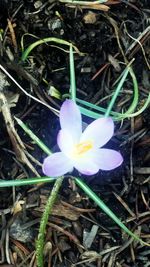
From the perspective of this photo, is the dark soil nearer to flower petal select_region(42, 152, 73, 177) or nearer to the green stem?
the green stem

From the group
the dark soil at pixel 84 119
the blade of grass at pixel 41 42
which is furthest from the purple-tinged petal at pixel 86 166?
the blade of grass at pixel 41 42

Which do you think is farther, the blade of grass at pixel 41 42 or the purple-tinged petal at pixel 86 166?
the blade of grass at pixel 41 42

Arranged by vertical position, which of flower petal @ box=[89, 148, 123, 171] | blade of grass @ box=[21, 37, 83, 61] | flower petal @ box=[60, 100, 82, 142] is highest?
blade of grass @ box=[21, 37, 83, 61]

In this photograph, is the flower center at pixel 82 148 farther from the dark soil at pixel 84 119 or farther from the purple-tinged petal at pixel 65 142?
the dark soil at pixel 84 119

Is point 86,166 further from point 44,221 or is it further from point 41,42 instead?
point 41,42

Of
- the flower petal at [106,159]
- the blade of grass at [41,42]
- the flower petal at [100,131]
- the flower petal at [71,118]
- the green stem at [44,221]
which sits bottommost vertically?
the green stem at [44,221]

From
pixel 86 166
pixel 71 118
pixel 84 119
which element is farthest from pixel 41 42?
pixel 86 166

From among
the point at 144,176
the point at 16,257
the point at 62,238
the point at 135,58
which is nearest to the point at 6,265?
the point at 16,257

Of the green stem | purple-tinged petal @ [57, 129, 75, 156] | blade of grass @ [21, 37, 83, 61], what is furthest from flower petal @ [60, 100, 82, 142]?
blade of grass @ [21, 37, 83, 61]
